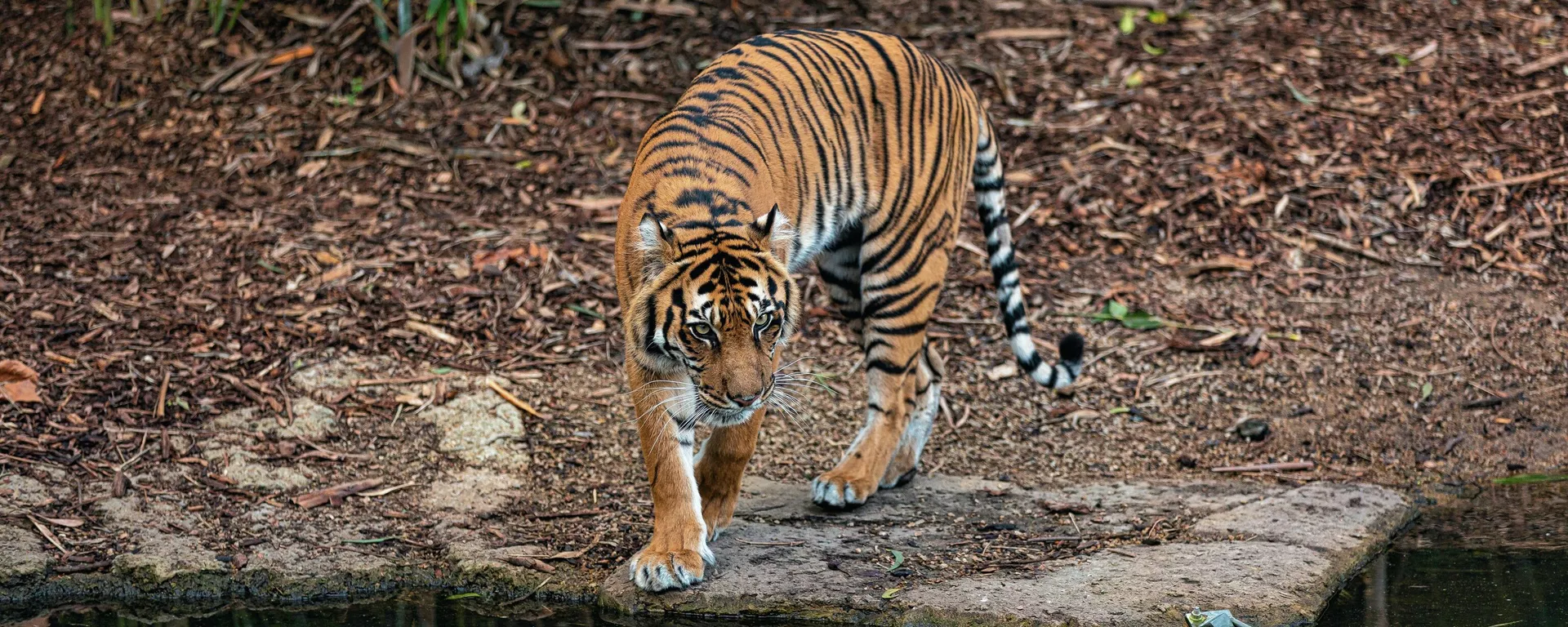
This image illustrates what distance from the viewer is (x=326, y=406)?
5434mm

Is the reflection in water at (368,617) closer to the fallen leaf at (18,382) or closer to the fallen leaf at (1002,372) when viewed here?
the fallen leaf at (18,382)

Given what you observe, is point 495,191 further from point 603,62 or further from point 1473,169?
point 1473,169

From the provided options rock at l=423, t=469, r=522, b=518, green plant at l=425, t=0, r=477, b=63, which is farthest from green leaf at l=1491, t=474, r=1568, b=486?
green plant at l=425, t=0, r=477, b=63

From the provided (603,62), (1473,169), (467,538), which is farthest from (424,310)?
(1473,169)

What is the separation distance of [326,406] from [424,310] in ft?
2.72

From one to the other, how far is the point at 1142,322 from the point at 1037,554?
7.48 ft

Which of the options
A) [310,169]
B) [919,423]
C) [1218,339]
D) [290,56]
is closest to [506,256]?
[310,169]

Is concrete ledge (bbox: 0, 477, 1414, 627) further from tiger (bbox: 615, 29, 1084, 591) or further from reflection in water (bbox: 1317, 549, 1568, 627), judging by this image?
tiger (bbox: 615, 29, 1084, 591)

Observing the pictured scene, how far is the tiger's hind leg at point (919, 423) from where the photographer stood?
201 inches

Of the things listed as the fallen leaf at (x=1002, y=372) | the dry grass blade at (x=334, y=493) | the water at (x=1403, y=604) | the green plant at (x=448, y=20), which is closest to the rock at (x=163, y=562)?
the water at (x=1403, y=604)

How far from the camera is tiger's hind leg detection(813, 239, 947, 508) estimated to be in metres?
4.83

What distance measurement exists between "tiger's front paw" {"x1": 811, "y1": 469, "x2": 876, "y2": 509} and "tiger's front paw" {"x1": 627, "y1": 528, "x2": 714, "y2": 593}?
751mm

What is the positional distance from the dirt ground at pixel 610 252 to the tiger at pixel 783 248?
415 mm

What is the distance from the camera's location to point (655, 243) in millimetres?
3791
